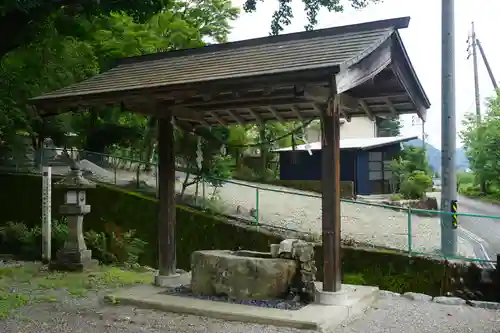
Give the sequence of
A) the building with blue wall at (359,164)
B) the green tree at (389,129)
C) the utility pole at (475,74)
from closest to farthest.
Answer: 1. the building with blue wall at (359,164)
2. the utility pole at (475,74)
3. the green tree at (389,129)

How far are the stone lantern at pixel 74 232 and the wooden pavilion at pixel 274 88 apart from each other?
3344 millimetres

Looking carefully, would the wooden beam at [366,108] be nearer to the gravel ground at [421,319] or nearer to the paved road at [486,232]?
the gravel ground at [421,319]

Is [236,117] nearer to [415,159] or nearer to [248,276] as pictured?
[248,276]

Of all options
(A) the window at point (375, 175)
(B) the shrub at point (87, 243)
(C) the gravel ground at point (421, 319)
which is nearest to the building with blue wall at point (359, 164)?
(A) the window at point (375, 175)

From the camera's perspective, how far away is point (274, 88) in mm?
6520

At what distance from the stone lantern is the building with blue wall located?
13.4 metres

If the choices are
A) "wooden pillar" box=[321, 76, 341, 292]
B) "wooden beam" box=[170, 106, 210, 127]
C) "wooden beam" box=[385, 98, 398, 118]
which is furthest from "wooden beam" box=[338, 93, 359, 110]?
"wooden beam" box=[170, 106, 210, 127]

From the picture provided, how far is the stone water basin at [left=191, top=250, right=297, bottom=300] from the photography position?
23.5 ft

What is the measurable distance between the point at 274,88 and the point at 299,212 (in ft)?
28.5

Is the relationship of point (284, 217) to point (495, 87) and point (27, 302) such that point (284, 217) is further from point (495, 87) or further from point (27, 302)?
point (495, 87)

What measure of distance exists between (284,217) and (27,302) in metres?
7.76

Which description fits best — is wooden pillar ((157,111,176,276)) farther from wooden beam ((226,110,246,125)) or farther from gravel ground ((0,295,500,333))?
gravel ground ((0,295,500,333))

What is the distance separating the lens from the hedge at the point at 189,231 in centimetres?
1020


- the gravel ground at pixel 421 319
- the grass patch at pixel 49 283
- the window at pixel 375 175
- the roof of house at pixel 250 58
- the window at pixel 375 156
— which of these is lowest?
the grass patch at pixel 49 283
